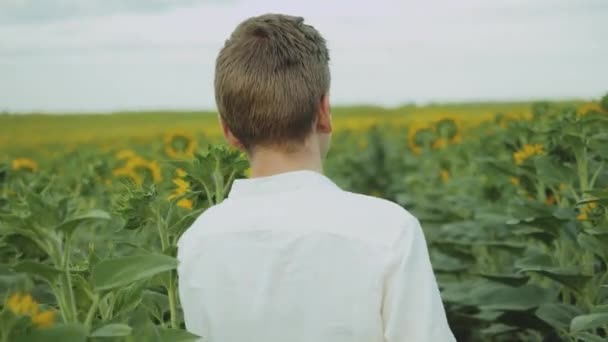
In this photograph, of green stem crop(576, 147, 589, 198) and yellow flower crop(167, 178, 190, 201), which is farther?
green stem crop(576, 147, 589, 198)

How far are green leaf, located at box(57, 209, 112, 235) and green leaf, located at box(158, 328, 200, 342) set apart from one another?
20 centimetres

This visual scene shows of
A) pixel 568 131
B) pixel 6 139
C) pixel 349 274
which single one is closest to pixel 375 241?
pixel 349 274

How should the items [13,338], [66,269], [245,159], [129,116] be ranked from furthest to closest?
[129,116], [245,159], [66,269], [13,338]

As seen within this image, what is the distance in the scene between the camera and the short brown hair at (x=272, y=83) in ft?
6.24

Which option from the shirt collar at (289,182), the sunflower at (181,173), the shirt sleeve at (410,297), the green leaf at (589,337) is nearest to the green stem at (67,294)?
the shirt collar at (289,182)

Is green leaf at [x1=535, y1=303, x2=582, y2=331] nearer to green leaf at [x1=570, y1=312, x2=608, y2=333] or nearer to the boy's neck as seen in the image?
green leaf at [x1=570, y1=312, x2=608, y2=333]

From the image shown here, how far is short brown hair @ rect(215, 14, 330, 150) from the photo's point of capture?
1903 mm

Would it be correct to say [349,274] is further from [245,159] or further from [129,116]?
[129,116]

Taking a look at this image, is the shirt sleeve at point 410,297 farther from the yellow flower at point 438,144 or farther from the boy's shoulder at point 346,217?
the yellow flower at point 438,144

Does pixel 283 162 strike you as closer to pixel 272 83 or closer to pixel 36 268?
pixel 272 83

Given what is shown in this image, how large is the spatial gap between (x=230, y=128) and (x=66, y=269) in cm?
46

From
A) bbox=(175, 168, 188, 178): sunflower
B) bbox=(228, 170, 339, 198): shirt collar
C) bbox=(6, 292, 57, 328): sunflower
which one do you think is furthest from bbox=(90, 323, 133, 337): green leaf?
bbox=(175, 168, 188, 178): sunflower

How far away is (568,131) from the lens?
3.04 m

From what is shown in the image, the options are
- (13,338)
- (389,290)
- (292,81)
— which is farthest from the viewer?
(292,81)
